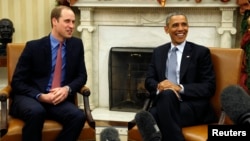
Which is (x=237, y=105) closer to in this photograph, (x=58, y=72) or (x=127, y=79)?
(x=58, y=72)

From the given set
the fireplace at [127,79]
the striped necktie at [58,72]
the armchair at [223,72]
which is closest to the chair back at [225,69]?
the armchair at [223,72]

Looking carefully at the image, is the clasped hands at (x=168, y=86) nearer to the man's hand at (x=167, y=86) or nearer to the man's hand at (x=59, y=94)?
the man's hand at (x=167, y=86)

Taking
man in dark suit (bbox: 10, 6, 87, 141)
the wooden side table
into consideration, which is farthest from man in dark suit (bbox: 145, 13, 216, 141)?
the wooden side table

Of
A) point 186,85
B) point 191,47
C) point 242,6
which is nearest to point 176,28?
point 191,47

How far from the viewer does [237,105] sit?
1.61ft

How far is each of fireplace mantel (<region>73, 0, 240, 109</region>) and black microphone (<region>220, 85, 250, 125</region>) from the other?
303 centimetres

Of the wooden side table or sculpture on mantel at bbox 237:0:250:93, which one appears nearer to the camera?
sculpture on mantel at bbox 237:0:250:93

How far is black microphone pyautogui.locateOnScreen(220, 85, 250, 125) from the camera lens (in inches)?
18.8

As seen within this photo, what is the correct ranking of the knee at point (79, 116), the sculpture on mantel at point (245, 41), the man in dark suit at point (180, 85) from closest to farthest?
1. the man in dark suit at point (180, 85)
2. the knee at point (79, 116)
3. the sculpture on mantel at point (245, 41)

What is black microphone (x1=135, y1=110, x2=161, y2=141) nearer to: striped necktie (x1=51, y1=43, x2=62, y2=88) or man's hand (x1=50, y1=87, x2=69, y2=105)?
man's hand (x1=50, y1=87, x2=69, y2=105)

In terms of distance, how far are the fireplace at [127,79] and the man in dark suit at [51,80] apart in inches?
57.9

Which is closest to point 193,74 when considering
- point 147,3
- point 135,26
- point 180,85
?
point 180,85

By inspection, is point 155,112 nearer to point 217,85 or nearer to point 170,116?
point 170,116

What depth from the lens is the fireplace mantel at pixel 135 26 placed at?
346 centimetres
